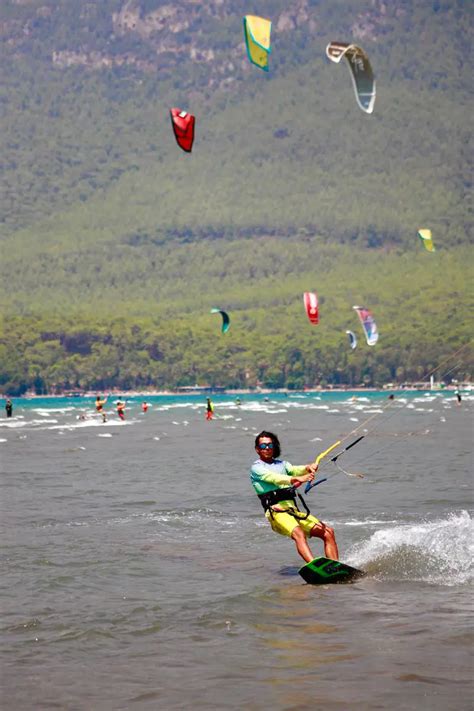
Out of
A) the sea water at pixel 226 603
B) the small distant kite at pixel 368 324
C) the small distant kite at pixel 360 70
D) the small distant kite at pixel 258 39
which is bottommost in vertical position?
the sea water at pixel 226 603

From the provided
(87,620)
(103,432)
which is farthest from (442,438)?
(87,620)

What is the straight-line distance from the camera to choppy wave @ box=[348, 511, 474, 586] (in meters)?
14.4

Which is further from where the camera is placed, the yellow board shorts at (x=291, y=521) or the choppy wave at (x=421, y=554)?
the choppy wave at (x=421, y=554)

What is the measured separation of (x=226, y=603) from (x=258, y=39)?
19046mm

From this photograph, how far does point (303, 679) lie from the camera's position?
10.1m

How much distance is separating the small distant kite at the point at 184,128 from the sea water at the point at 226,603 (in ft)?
32.1

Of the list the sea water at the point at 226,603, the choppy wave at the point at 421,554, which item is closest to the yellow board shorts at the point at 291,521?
the sea water at the point at 226,603

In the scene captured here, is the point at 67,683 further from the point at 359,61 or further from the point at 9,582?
the point at 359,61

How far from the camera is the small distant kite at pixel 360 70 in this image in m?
26.9

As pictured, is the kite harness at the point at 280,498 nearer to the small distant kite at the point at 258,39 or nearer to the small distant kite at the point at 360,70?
the small distant kite at the point at 360,70

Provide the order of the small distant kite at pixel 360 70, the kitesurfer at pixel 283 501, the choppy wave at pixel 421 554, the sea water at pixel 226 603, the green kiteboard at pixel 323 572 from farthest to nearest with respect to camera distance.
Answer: the small distant kite at pixel 360 70 → the choppy wave at pixel 421 554 → the kitesurfer at pixel 283 501 → the green kiteboard at pixel 323 572 → the sea water at pixel 226 603

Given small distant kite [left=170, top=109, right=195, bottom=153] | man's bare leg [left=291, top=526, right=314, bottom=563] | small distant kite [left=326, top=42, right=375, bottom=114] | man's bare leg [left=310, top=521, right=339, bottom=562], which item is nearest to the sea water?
man's bare leg [left=291, top=526, right=314, bottom=563]

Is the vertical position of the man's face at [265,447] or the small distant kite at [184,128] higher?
the small distant kite at [184,128]

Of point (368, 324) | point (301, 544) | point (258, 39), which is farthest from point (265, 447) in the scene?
point (368, 324)
